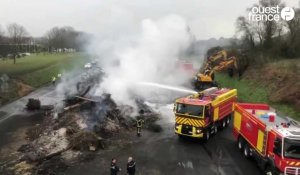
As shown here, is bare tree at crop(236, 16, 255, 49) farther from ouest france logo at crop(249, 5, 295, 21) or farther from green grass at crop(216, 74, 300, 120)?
green grass at crop(216, 74, 300, 120)

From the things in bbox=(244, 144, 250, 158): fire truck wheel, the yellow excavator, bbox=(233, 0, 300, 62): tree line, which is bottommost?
bbox=(244, 144, 250, 158): fire truck wheel

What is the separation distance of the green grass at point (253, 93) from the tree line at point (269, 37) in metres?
4.04

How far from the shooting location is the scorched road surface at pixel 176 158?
1888cm

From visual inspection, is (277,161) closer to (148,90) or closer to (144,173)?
(144,173)

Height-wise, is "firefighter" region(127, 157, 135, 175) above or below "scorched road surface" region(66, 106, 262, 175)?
above

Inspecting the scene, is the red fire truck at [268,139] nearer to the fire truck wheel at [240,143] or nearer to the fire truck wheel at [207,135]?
the fire truck wheel at [240,143]

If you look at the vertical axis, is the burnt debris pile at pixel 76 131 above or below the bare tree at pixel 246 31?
below

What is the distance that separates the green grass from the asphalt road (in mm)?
6128

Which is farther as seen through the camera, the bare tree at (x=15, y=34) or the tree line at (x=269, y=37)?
the bare tree at (x=15, y=34)

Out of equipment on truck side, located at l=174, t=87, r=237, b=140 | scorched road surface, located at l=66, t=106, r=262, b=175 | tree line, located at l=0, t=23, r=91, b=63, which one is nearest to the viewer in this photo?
scorched road surface, located at l=66, t=106, r=262, b=175

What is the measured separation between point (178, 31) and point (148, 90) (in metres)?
7.79

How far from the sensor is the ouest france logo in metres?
44.1

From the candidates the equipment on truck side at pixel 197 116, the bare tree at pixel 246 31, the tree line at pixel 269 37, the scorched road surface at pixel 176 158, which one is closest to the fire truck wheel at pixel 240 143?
the scorched road surface at pixel 176 158

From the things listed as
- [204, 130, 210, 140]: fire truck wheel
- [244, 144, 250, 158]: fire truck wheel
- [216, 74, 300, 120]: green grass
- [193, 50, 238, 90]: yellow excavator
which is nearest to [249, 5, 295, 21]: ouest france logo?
[193, 50, 238, 90]: yellow excavator
